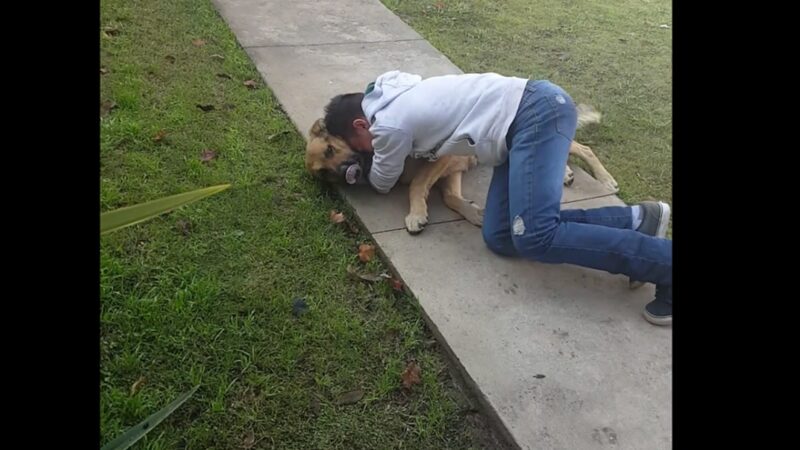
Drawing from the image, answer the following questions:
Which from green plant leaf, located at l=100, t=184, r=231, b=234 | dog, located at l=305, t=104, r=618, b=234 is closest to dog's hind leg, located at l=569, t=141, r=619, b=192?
dog, located at l=305, t=104, r=618, b=234

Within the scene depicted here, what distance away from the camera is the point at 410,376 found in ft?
9.21

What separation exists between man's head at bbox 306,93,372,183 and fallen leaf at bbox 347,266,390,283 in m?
0.63

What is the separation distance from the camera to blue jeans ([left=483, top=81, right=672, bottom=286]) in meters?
3.15

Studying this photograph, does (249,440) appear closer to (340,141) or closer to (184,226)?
(184,226)

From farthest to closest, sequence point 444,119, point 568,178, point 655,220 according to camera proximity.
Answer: point 568,178
point 444,119
point 655,220

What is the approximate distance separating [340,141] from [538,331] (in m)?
1.43

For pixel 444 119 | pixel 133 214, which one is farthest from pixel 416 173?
pixel 133 214

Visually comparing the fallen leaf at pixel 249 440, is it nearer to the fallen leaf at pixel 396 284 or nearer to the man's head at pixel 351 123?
the fallen leaf at pixel 396 284

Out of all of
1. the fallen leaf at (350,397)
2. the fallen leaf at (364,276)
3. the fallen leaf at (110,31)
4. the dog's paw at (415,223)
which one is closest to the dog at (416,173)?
the dog's paw at (415,223)
